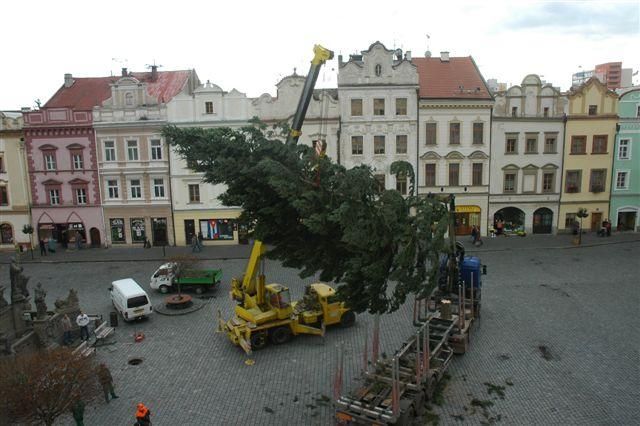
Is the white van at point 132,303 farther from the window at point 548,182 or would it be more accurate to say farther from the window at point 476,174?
the window at point 548,182

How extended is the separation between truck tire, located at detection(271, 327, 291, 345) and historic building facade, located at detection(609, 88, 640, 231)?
33809 millimetres

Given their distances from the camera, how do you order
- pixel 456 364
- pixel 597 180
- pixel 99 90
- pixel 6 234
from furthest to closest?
pixel 99 90 → pixel 597 180 → pixel 6 234 → pixel 456 364

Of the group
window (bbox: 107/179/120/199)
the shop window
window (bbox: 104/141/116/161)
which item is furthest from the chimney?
the shop window

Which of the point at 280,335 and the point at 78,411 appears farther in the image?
the point at 280,335

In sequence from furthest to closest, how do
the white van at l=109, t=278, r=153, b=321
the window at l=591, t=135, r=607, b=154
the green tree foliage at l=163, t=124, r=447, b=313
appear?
the window at l=591, t=135, r=607, b=154 < the white van at l=109, t=278, r=153, b=321 < the green tree foliage at l=163, t=124, r=447, b=313

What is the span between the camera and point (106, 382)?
1552 centimetres

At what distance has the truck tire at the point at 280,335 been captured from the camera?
19.9m

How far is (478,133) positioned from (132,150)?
27.1 metres

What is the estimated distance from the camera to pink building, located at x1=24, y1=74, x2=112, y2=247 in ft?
126

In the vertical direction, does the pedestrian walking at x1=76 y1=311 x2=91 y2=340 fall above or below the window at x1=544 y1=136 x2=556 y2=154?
below

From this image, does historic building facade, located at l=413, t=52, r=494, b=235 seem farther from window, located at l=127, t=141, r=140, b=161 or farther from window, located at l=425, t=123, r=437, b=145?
window, located at l=127, t=141, r=140, b=161

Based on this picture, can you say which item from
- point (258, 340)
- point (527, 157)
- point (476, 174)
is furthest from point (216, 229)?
point (527, 157)

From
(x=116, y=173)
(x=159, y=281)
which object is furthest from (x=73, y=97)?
(x=159, y=281)

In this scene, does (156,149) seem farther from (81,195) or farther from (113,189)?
(81,195)
